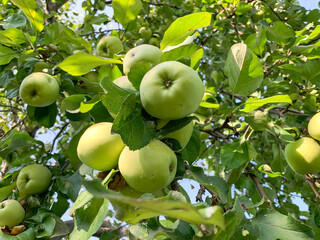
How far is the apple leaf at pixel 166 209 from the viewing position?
0.40 metres

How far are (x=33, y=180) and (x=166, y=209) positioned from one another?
1.12 metres

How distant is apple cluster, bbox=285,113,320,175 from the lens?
4.23 ft

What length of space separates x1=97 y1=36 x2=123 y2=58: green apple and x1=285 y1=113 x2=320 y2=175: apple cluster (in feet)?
3.17

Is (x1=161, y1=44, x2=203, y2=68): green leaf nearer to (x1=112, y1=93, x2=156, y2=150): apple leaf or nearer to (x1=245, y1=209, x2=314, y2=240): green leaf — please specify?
(x1=112, y1=93, x2=156, y2=150): apple leaf

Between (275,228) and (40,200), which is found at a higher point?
(275,228)

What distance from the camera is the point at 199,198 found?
1.07 metres

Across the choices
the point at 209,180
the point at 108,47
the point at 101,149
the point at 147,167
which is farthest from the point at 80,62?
the point at 108,47

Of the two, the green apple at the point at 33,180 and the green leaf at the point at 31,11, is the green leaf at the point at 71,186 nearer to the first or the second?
the green apple at the point at 33,180

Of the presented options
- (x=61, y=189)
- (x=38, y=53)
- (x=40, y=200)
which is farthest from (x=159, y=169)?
(x=38, y=53)

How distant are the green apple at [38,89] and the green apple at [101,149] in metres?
0.57

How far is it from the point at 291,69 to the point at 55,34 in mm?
1310

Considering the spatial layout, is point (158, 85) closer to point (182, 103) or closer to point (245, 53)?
point (182, 103)

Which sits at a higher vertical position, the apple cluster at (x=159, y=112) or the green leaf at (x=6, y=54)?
the apple cluster at (x=159, y=112)

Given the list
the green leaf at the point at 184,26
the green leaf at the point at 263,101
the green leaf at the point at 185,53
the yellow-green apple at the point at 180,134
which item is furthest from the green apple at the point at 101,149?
the green leaf at the point at 263,101
